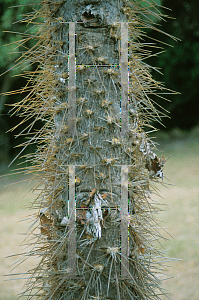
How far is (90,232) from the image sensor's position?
1.53ft

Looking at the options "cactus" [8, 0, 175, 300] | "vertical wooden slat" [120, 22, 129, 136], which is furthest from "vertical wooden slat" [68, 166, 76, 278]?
"vertical wooden slat" [120, 22, 129, 136]

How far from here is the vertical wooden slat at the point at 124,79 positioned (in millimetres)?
488

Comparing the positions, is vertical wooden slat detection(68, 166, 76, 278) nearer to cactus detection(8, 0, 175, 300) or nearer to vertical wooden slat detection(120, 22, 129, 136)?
cactus detection(8, 0, 175, 300)

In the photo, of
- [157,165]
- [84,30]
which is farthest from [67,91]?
[157,165]

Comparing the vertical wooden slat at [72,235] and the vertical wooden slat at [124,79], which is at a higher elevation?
the vertical wooden slat at [124,79]

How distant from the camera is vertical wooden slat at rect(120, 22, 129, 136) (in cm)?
49

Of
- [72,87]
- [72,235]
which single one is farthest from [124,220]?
[72,87]

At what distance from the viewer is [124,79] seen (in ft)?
1.61

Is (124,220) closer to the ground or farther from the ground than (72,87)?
closer to the ground

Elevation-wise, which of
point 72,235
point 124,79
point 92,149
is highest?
point 124,79

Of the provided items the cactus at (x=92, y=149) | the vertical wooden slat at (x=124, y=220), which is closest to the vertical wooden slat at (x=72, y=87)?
the cactus at (x=92, y=149)

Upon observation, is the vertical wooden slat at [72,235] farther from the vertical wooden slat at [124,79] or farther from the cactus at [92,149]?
the vertical wooden slat at [124,79]

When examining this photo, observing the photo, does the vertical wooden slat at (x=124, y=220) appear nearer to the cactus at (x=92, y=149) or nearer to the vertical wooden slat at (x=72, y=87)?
the cactus at (x=92, y=149)

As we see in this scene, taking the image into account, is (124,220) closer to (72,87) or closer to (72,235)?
(72,235)
